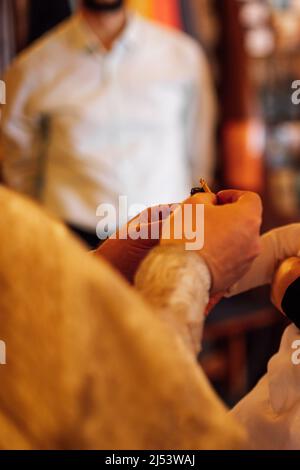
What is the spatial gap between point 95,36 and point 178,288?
56.9 inches

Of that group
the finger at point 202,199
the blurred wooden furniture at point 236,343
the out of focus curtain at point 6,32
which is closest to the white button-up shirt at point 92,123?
the out of focus curtain at point 6,32

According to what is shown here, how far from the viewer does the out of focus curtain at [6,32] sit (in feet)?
4.84

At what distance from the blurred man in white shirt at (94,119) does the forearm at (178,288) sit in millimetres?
1163

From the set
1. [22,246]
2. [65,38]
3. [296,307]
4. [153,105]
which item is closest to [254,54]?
[153,105]

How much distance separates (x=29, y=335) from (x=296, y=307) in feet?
0.97

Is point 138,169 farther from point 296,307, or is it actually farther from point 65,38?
point 296,307

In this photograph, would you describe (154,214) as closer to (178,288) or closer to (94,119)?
(178,288)

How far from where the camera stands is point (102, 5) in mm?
1672

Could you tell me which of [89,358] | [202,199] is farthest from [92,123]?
[89,358]

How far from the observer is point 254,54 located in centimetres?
275

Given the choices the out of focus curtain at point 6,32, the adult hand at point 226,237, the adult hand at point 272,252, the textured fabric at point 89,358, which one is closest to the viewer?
the textured fabric at point 89,358

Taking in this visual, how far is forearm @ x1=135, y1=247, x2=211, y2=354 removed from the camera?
0.51m

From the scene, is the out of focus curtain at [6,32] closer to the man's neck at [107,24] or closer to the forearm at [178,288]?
the man's neck at [107,24]

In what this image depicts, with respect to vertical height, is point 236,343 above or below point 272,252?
below
